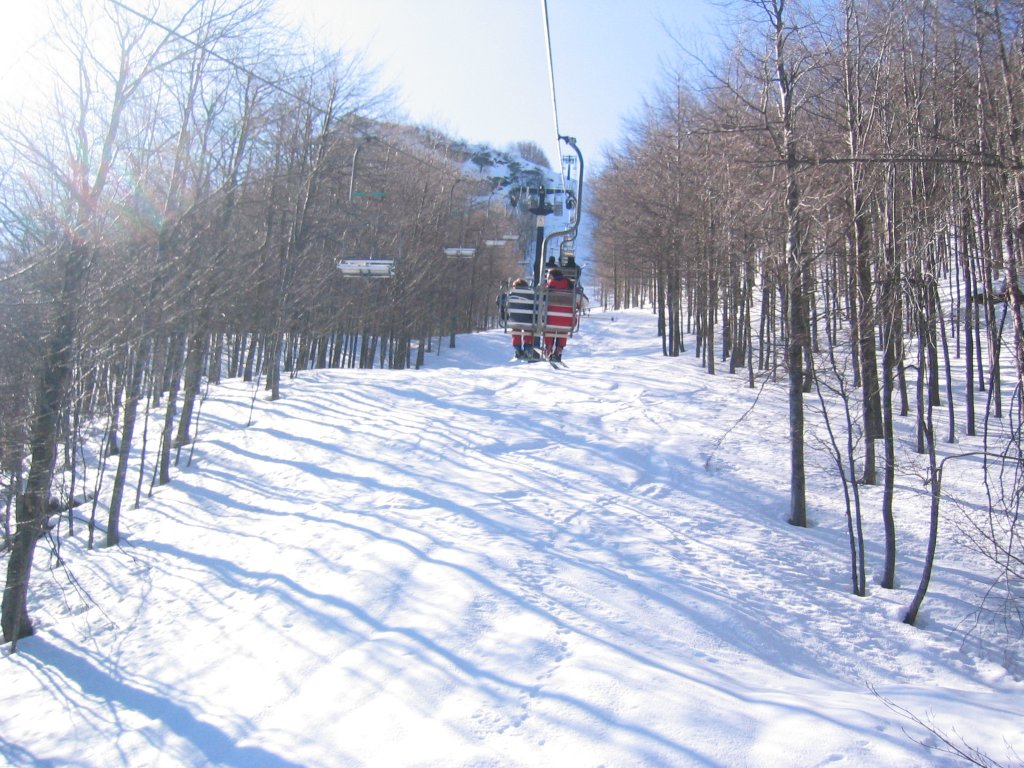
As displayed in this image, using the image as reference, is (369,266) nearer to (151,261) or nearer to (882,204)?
(151,261)

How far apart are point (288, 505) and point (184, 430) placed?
264 inches

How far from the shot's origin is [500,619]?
7781 millimetres

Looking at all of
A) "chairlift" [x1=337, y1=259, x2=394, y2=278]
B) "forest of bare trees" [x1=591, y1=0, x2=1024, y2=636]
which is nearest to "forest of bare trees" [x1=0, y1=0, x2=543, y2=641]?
"chairlift" [x1=337, y1=259, x2=394, y2=278]

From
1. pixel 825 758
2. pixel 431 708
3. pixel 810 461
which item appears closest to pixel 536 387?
pixel 810 461

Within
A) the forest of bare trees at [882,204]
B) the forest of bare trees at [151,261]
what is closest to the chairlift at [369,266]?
the forest of bare trees at [151,261]

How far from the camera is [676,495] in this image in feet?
41.3

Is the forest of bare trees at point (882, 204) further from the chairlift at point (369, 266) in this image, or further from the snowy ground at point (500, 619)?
the chairlift at point (369, 266)

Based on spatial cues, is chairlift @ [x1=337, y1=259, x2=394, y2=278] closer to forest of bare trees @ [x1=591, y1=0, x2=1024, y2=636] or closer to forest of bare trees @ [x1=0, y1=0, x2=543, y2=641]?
forest of bare trees @ [x1=0, y1=0, x2=543, y2=641]

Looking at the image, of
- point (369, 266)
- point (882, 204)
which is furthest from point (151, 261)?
point (882, 204)

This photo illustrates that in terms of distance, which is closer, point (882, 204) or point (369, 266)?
point (882, 204)

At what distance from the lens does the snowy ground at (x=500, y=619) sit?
5617 millimetres

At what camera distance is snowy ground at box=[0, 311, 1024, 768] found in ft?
18.4

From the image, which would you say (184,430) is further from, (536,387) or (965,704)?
(965,704)

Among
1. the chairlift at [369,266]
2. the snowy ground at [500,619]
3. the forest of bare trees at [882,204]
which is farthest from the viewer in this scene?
the chairlift at [369,266]
